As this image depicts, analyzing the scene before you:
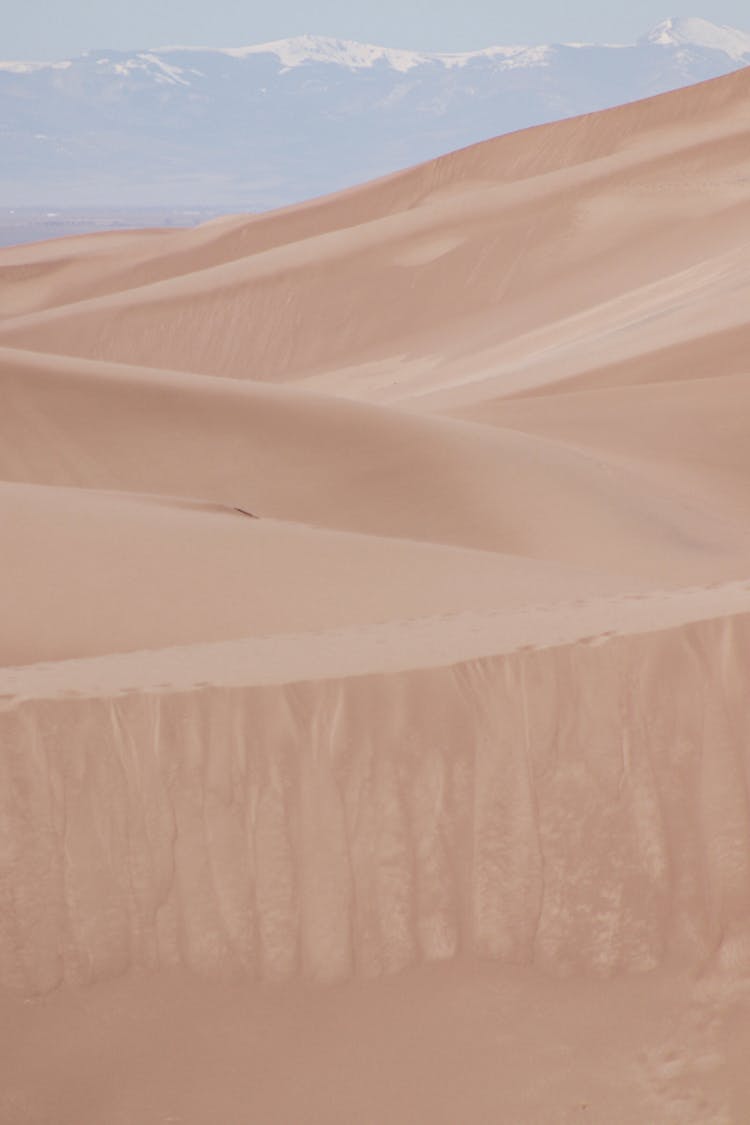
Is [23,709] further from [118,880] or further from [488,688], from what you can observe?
[488,688]

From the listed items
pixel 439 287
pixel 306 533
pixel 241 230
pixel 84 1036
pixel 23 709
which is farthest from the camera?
pixel 241 230

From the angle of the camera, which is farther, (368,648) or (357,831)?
(368,648)

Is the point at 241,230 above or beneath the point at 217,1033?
above

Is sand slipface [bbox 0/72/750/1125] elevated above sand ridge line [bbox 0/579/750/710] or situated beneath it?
situated beneath

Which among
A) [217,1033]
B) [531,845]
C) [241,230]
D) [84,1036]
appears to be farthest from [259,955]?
[241,230]

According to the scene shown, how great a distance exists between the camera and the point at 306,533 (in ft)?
19.8

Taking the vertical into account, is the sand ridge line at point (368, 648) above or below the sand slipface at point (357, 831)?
above

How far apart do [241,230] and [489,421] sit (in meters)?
21.8

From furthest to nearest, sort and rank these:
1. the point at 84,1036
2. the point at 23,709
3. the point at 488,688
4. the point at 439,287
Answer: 1. the point at 439,287
2. the point at 488,688
3. the point at 23,709
4. the point at 84,1036

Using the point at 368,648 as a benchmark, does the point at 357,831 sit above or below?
below

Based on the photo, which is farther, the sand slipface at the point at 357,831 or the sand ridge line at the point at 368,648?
the sand ridge line at the point at 368,648

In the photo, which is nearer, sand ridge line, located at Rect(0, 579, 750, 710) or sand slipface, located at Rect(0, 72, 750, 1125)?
sand slipface, located at Rect(0, 72, 750, 1125)

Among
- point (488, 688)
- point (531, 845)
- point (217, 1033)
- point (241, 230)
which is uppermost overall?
point (241, 230)

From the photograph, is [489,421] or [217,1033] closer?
[217,1033]
